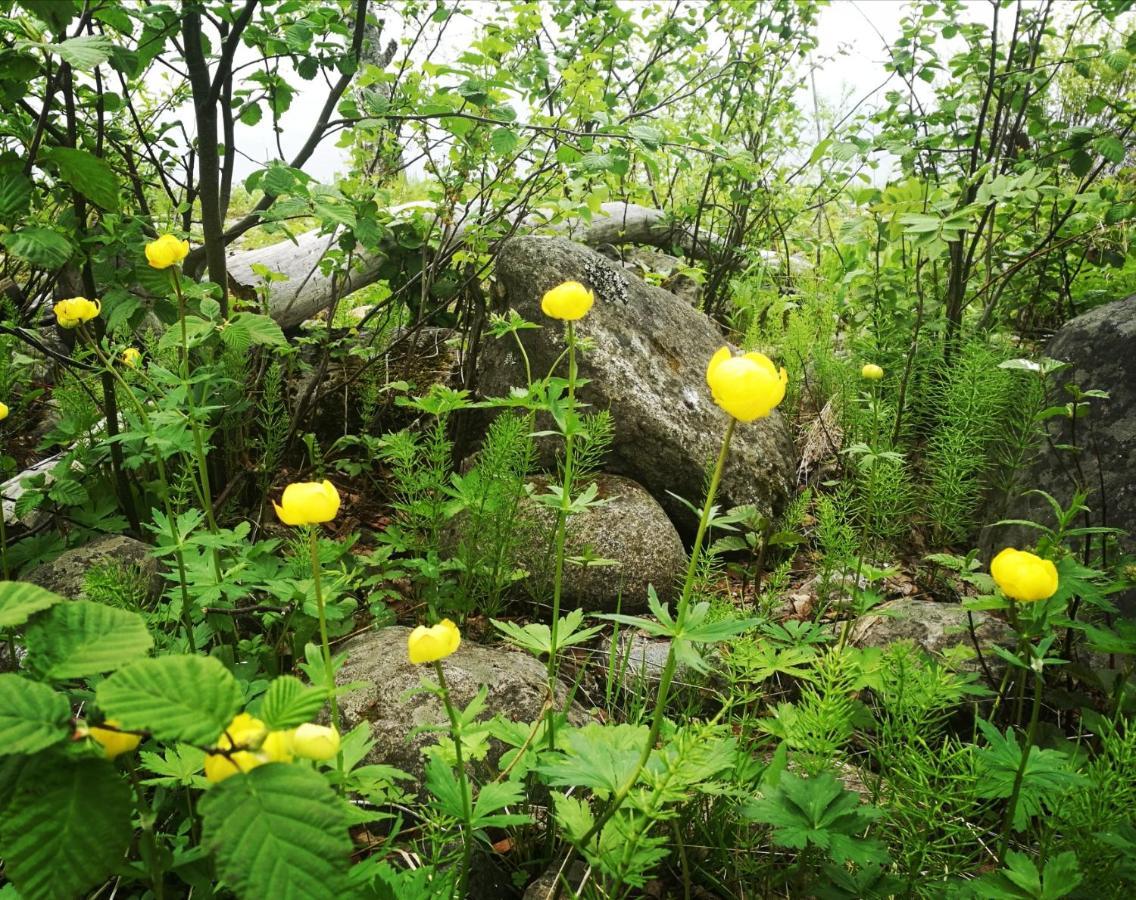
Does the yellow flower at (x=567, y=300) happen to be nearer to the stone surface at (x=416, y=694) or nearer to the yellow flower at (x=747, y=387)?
the yellow flower at (x=747, y=387)

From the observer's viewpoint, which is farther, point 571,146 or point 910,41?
point 910,41

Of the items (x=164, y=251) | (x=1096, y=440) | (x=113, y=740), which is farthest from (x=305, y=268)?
(x=1096, y=440)

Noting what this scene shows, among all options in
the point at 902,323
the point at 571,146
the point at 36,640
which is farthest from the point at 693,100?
the point at 36,640

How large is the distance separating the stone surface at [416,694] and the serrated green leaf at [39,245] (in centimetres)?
113

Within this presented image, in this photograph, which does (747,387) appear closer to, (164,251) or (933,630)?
(164,251)

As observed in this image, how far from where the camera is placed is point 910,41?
3.45 meters

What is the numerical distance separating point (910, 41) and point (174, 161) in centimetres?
338

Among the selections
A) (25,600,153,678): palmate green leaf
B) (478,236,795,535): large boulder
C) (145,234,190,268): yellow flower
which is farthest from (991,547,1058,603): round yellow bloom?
(478,236,795,535): large boulder

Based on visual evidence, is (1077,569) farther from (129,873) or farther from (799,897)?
(129,873)

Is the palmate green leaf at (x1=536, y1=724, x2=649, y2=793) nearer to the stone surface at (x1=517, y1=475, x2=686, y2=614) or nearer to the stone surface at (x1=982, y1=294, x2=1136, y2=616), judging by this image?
the stone surface at (x1=517, y1=475, x2=686, y2=614)

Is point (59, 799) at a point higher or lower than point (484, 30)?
lower

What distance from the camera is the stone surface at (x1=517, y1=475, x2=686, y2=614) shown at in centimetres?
253

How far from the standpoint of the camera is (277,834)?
61 centimetres

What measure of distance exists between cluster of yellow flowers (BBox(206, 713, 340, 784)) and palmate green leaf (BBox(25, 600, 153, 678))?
0.12 metres
